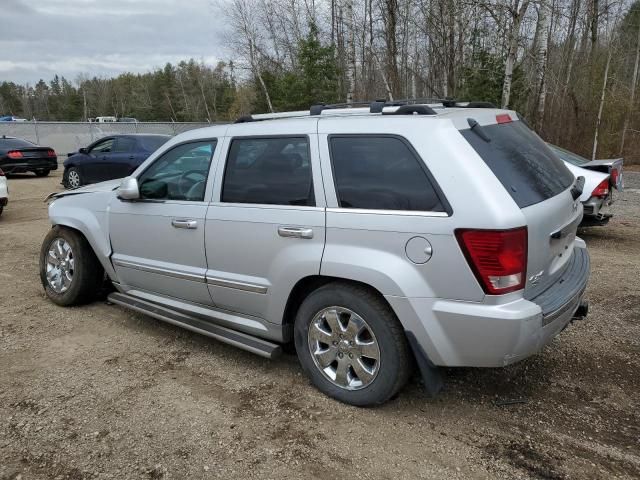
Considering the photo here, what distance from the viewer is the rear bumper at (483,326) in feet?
8.58

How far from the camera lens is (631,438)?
2.83m

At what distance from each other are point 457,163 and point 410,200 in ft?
1.04

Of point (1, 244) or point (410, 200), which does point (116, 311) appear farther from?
point (1, 244)

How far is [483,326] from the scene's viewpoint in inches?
104

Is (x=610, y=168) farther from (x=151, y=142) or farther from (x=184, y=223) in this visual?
(x=151, y=142)

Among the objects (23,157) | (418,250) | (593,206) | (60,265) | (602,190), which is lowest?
(60,265)

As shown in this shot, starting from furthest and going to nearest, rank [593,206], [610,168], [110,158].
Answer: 1. [110,158]
2. [610,168]
3. [593,206]

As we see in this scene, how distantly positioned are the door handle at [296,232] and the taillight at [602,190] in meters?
5.27

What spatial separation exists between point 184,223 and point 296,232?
105cm

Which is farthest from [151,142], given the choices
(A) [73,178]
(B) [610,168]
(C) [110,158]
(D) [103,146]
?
(B) [610,168]

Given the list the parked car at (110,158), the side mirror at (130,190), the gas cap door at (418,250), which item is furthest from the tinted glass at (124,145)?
the gas cap door at (418,250)

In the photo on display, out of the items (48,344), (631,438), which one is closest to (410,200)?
(631,438)

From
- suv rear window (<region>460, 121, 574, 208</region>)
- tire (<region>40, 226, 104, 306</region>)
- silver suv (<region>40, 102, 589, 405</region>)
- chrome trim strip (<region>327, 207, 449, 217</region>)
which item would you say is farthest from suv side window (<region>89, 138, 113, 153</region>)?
suv rear window (<region>460, 121, 574, 208</region>)

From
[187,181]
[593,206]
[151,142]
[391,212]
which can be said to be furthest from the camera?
[151,142]
